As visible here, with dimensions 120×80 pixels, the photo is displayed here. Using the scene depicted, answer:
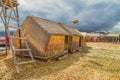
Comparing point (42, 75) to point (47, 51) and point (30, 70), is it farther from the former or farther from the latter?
point (47, 51)

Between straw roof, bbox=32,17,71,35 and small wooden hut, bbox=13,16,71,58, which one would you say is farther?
straw roof, bbox=32,17,71,35

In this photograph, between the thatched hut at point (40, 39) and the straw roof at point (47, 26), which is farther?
the straw roof at point (47, 26)

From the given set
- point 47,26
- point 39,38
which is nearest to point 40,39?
point 39,38

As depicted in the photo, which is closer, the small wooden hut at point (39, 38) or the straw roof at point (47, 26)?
the small wooden hut at point (39, 38)

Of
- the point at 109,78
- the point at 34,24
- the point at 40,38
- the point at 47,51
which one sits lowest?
the point at 109,78

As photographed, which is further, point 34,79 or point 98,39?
point 98,39

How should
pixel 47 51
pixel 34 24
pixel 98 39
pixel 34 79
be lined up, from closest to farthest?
pixel 34 79, pixel 47 51, pixel 34 24, pixel 98 39

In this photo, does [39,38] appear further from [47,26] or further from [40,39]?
[47,26]

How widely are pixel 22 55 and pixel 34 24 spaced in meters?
2.89

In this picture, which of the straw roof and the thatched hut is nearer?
the thatched hut

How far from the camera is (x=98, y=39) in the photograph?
2050 inches

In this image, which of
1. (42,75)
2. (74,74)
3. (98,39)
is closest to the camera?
(42,75)

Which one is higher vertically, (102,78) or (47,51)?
(47,51)

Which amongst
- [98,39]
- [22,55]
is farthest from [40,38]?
[98,39]
